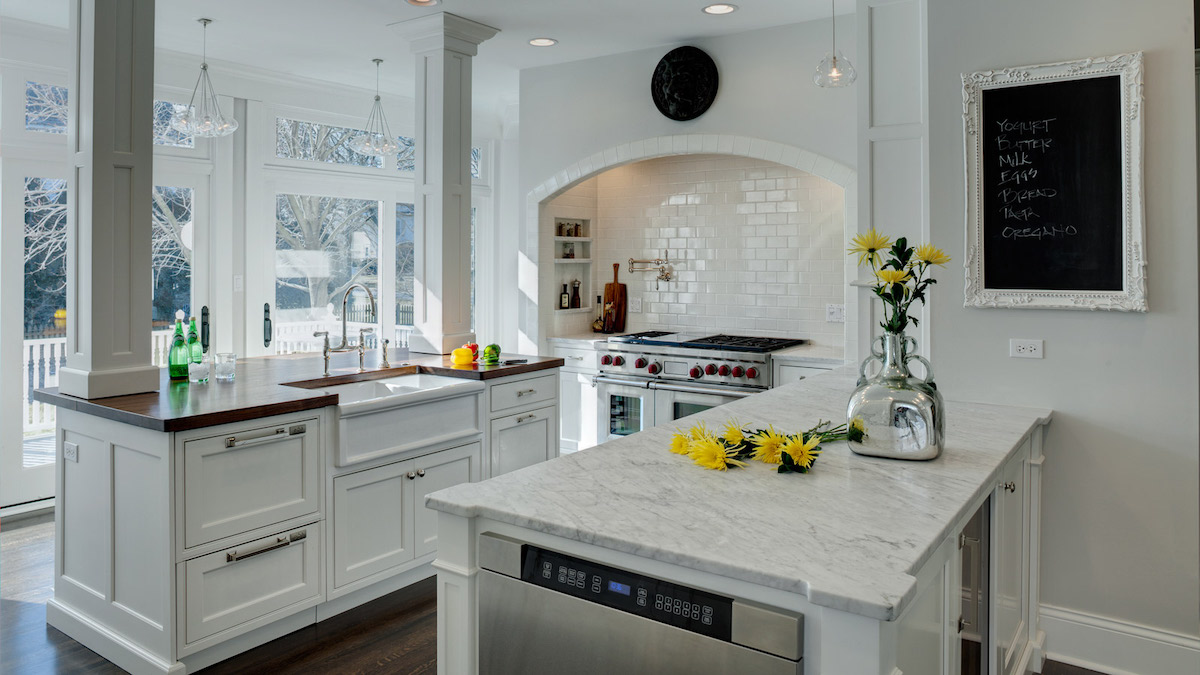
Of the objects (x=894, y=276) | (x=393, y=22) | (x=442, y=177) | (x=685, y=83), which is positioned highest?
(x=393, y=22)

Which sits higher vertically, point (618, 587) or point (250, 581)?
point (618, 587)

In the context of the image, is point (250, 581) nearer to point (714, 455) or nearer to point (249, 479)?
point (249, 479)

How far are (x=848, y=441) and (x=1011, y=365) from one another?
3.91 feet

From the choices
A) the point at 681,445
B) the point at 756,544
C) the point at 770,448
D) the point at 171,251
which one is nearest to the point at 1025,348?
the point at 770,448

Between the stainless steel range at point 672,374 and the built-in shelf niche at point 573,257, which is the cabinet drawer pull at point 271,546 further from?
the built-in shelf niche at point 573,257

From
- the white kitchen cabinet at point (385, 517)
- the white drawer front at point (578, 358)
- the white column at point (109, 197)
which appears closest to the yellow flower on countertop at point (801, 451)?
the white kitchen cabinet at point (385, 517)

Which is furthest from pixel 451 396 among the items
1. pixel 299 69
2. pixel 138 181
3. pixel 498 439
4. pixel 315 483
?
pixel 299 69

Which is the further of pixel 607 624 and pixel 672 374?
pixel 672 374

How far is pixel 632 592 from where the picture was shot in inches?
60.3

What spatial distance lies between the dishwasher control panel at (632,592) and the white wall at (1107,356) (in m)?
2.10

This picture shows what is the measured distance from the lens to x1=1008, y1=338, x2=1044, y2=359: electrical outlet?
2.97 m

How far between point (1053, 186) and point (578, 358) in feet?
11.9

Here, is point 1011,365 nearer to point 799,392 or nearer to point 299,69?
point 799,392

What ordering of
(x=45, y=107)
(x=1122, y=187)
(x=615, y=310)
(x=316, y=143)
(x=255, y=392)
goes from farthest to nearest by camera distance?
(x=615, y=310) < (x=316, y=143) < (x=45, y=107) < (x=255, y=392) < (x=1122, y=187)
